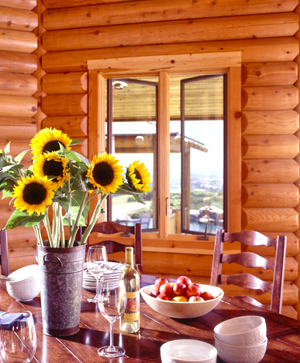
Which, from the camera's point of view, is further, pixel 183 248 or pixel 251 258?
pixel 183 248

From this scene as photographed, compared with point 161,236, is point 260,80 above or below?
above

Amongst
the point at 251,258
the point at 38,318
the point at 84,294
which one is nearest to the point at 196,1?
the point at 251,258

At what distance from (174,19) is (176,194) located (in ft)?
4.79

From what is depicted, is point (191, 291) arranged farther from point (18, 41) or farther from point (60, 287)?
point (18, 41)

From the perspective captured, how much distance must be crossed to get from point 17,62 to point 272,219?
254 centimetres

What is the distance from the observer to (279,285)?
1.77 meters

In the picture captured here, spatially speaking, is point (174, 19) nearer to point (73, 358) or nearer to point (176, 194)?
point (176, 194)

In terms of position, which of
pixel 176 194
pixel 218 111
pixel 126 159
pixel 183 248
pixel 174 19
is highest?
pixel 174 19

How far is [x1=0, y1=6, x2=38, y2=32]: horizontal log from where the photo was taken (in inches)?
136

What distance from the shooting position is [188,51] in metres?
3.28

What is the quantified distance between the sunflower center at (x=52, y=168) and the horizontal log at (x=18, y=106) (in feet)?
8.47

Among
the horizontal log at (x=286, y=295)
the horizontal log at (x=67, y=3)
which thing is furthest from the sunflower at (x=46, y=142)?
the horizontal log at (x=67, y=3)

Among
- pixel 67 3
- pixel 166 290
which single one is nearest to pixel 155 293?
pixel 166 290

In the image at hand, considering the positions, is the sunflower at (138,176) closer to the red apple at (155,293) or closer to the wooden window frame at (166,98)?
the red apple at (155,293)
